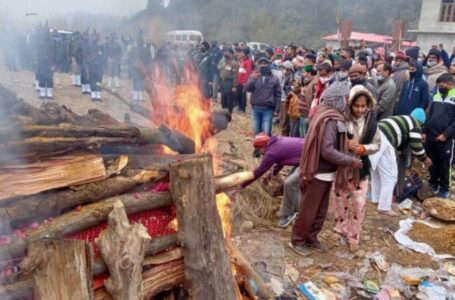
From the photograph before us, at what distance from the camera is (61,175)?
8.68 feet

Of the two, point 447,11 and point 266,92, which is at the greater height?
point 447,11

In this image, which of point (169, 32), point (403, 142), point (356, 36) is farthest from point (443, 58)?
point (356, 36)

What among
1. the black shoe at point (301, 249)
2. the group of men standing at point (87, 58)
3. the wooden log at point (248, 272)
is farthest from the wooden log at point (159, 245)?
the group of men standing at point (87, 58)

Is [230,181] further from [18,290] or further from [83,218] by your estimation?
[18,290]

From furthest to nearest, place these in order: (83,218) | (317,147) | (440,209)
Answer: (440,209), (317,147), (83,218)

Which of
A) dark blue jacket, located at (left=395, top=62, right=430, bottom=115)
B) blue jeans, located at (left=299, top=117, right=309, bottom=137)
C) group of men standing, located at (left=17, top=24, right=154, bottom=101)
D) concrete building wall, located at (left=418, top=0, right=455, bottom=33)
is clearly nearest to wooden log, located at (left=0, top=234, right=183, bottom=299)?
blue jeans, located at (left=299, top=117, right=309, bottom=137)

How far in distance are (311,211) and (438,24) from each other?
2833cm

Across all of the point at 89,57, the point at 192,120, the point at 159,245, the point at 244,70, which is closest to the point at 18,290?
the point at 159,245

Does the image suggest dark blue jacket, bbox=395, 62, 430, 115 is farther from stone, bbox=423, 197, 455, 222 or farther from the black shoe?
the black shoe

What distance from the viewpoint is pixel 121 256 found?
2.42 m

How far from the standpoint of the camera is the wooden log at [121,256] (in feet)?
7.90

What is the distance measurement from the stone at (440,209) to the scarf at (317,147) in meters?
→ 2.09

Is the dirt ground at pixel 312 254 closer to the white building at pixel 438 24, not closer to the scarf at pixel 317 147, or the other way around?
the scarf at pixel 317 147

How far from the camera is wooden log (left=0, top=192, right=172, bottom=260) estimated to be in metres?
2.29
